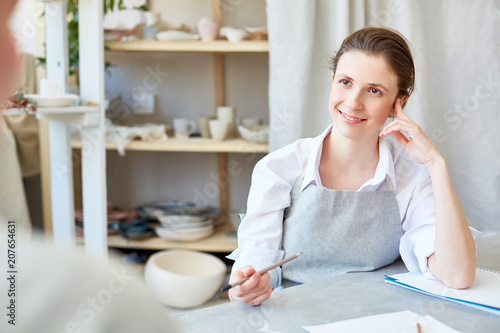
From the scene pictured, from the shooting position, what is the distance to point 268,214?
4.32 feet

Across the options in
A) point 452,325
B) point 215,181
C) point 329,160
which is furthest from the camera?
point 215,181

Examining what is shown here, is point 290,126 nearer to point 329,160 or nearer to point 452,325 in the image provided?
point 329,160

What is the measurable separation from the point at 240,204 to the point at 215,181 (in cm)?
21

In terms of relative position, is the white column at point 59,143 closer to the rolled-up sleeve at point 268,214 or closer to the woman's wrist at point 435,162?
the rolled-up sleeve at point 268,214

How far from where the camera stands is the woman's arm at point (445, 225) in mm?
1106

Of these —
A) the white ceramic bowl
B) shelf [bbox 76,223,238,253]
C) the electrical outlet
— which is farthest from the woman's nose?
the electrical outlet

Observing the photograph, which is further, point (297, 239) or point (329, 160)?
point (329, 160)

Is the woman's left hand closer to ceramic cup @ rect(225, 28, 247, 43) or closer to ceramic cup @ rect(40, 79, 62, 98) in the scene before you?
ceramic cup @ rect(40, 79, 62, 98)

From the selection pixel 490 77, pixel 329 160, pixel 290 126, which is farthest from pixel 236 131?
pixel 329 160

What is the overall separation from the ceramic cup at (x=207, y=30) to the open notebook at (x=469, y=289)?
6.08 feet

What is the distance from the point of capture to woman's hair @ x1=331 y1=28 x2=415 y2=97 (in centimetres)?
133

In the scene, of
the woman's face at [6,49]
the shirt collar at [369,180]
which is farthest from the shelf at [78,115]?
the woman's face at [6,49]

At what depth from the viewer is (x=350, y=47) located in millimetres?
1369

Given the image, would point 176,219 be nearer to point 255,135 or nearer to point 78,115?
point 255,135
